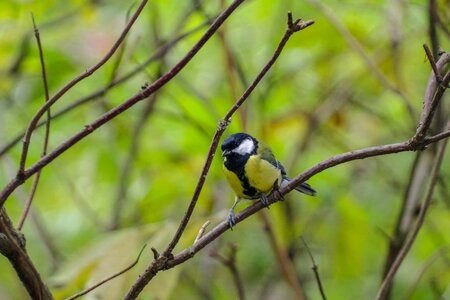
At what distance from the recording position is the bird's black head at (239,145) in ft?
4.51

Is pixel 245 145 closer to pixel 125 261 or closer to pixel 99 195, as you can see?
pixel 125 261

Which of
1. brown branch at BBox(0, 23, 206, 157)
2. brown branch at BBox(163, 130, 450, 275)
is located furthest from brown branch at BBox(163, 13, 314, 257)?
brown branch at BBox(0, 23, 206, 157)

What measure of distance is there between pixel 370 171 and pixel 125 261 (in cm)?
118

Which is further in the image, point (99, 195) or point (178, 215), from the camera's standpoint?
point (99, 195)

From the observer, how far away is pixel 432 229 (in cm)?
177

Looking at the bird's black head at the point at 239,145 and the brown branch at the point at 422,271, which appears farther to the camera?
the bird's black head at the point at 239,145

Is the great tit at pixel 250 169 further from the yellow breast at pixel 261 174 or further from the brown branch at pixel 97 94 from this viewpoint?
the brown branch at pixel 97 94

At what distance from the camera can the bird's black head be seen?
4.51 ft

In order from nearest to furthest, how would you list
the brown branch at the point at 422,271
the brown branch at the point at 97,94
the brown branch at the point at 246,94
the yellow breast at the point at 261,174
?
the brown branch at the point at 246,94, the brown branch at the point at 97,94, the brown branch at the point at 422,271, the yellow breast at the point at 261,174

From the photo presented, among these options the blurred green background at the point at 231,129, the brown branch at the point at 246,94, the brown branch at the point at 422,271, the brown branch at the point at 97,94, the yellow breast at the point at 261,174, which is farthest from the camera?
the blurred green background at the point at 231,129

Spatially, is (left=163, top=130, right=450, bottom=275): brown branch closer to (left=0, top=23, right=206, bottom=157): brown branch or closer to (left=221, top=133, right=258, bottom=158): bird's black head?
(left=0, top=23, right=206, bottom=157): brown branch

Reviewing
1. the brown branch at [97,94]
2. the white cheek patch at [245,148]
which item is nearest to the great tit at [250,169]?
the white cheek patch at [245,148]

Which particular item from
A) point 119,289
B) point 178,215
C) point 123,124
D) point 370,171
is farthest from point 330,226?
point 119,289

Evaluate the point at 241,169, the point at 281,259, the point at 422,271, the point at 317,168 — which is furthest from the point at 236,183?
the point at 317,168
